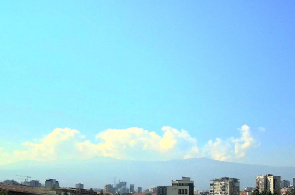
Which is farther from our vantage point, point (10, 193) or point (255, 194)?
point (255, 194)

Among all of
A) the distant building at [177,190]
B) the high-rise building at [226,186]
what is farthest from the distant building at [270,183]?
the distant building at [177,190]

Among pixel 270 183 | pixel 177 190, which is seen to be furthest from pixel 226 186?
pixel 177 190

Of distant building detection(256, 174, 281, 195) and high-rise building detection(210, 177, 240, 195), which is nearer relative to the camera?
distant building detection(256, 174, 281, 195)

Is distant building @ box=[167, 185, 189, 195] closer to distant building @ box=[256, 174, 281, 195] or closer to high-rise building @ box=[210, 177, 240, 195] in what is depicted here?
high-rise building @ box=[210, 177, 240, 195]

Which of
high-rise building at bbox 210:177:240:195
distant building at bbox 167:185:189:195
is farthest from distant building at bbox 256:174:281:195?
distant building at bbox 167:185:189:195

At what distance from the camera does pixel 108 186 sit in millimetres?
193625

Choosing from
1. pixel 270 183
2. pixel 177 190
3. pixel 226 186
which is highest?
pixel 270 183

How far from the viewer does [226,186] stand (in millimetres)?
116625

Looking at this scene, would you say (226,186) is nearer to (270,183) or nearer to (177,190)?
(270,183)

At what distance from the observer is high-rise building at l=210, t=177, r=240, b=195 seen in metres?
116

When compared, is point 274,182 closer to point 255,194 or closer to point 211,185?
point 211,185

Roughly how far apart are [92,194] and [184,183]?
3390 cm

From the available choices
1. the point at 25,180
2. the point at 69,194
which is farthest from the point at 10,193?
the point at 25,180

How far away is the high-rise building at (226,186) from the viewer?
115625 millimetres
